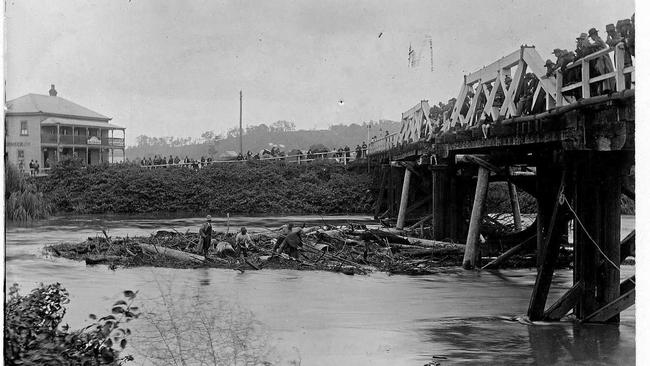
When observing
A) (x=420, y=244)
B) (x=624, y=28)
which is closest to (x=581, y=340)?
(x=624, y=28)

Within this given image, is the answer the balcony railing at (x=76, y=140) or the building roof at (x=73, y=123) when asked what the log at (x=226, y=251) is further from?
the balcony railing at (x=76, y=140)

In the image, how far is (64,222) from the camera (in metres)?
38.1

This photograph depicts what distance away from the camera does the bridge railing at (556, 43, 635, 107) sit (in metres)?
10.1

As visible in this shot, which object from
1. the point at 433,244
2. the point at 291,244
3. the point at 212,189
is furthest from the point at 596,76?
the point at 212,189

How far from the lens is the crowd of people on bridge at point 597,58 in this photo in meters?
9.91

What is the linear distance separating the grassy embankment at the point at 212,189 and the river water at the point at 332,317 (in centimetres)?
2847

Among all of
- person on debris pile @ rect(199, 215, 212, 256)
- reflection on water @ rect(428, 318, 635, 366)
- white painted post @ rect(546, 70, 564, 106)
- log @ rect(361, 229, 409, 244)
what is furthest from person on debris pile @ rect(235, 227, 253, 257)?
white painted post @ rect(546, 70, 564, 106)

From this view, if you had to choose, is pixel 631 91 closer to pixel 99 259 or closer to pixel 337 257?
pixel 337 257

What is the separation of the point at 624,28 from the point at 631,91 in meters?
0.85

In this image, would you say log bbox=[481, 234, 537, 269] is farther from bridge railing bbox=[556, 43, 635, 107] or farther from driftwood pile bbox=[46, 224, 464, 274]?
bridge railing bbox=[556, 43, 635, 107]

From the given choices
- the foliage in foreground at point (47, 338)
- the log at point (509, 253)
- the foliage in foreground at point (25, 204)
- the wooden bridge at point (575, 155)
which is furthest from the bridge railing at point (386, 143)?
the foliage in foreground at point (47, 338)

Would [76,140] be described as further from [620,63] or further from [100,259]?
[620,63]

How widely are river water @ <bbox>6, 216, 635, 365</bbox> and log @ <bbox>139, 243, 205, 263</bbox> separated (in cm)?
Answer: 89

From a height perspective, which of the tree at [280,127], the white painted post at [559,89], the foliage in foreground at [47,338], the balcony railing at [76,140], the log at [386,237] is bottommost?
the log at [386,237]
